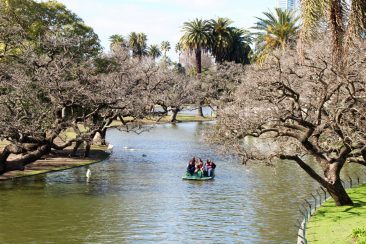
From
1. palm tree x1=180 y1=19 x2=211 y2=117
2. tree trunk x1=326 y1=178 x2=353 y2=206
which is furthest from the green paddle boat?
palm tree x1=180 y1=19 x2=211 y2=117

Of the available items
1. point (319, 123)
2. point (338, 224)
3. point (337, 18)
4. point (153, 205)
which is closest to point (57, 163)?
point (153, 205)

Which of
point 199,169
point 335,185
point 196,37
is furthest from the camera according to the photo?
point 196,37

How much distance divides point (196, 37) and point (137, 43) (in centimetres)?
5730

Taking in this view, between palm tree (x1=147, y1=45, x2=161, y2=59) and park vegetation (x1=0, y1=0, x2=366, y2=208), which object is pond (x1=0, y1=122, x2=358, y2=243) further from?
palm tree (x1=147, y1=45, x2=161, y2=59)

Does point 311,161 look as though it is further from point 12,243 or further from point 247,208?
point 12,243

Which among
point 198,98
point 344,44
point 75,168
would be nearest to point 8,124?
point 75,168

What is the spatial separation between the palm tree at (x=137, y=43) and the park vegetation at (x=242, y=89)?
8777cm

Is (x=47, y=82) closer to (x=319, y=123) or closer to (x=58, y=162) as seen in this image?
(x=58, y=162)

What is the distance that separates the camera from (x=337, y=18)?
1622 centimetres

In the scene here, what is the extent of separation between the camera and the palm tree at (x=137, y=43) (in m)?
160

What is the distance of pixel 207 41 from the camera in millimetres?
108375

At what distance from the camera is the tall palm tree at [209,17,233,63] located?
108 metres

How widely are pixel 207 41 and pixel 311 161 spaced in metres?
61.7

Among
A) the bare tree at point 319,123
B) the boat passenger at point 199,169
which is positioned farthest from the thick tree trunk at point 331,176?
the boat passenger at point 199,169
